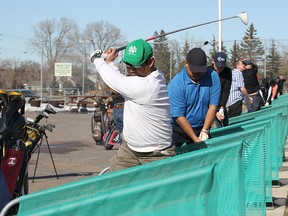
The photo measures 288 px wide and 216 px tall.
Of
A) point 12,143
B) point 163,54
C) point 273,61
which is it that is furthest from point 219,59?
point 273,61

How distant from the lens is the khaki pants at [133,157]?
554cm

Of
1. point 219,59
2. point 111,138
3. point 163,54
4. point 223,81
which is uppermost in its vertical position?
point 163,54

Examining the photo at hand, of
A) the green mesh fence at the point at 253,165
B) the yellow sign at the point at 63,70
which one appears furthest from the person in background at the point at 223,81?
the yellow sign at the point at 63,70

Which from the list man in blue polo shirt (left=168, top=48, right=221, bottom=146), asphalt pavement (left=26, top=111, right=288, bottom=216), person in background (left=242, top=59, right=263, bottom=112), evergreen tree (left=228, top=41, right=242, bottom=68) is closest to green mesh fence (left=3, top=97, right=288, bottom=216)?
man in blue polo shirt (left=168, top=48, right=221, bottom=146)

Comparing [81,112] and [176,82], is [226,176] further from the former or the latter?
[81,112]

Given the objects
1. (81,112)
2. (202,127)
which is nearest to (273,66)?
(81,112)

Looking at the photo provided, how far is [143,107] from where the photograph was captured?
17.7 ft

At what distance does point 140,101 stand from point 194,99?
182 cm

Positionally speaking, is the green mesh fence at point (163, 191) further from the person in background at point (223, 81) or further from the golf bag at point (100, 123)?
the golf bag at point (100, 123)

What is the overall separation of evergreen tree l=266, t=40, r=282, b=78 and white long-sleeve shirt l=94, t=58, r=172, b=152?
39194 millimetres

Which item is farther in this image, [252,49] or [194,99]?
[252,49]

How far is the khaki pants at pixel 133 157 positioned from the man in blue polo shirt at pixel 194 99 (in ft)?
4.17

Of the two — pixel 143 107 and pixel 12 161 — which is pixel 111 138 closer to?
pixel 12 161

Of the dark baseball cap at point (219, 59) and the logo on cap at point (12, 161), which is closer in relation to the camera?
the logo on cap at point (12, 161)
